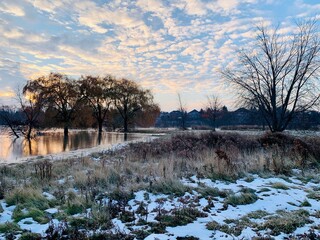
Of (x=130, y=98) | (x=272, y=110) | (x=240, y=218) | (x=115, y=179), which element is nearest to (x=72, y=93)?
(x=130, y=98)

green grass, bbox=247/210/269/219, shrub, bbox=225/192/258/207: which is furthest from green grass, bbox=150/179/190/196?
green grass, bbox=247/210/269/219

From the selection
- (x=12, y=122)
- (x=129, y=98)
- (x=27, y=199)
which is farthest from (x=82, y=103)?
(x=27, y=199)

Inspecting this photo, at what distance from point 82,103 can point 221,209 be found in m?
55.2

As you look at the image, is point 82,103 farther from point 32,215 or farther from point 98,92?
point 32,215

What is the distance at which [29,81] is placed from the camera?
52219mm

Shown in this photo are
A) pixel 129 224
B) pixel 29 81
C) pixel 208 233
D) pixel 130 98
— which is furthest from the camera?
pixel 130 98

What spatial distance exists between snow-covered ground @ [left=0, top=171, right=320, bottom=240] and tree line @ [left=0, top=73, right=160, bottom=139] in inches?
1654

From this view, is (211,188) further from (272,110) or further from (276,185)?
(272,110)

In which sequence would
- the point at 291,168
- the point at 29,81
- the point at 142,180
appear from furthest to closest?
the point at 29,81
the point at 291,168
the point at 142,180

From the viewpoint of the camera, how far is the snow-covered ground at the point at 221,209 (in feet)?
14.3

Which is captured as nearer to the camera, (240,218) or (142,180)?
(240,218)

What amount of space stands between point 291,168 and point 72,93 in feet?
170

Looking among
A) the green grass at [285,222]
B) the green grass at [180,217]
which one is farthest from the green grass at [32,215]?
the green grass at [285,222]

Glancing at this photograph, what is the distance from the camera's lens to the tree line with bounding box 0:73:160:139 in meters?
48.3
